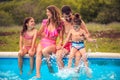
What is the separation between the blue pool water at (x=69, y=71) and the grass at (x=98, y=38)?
3.06 meters

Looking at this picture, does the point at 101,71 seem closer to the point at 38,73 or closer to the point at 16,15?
the point at 38,73

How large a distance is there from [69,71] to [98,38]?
156 inches

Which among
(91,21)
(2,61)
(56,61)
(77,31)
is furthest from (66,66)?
(91,21)

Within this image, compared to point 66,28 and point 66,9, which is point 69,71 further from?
point 66,9

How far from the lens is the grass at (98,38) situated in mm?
Answer: 8086

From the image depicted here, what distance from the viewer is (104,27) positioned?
8656 mm

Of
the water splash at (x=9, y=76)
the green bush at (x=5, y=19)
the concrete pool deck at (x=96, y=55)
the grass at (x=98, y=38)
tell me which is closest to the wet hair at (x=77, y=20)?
the concrete pool deck at (x=96, y=55)

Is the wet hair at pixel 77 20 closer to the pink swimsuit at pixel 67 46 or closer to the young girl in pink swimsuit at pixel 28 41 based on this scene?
the pink swimsuit at pixel 67 46

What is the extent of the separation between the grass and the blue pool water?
3.06 meters

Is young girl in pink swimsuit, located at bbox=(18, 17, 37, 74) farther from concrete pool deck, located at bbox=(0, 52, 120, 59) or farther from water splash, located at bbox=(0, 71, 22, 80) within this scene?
concrete pool deck, located at bbox=(0, 52, 120, 59)

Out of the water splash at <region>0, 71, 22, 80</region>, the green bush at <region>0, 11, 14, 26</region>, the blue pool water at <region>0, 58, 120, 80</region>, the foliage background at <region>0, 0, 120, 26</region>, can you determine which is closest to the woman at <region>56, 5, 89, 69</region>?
the blue pool water at <region>0, 58, 120, 80</region>

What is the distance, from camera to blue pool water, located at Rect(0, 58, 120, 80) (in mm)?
4523

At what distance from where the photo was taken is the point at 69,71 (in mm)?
4520

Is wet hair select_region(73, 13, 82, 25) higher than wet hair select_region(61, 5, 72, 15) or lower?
lower
